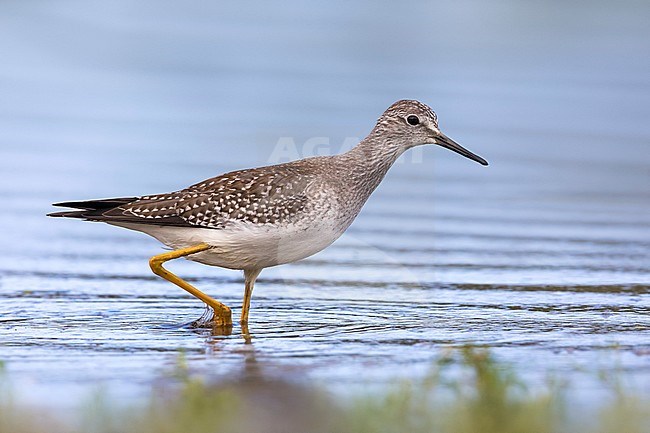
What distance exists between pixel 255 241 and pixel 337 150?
673 cm

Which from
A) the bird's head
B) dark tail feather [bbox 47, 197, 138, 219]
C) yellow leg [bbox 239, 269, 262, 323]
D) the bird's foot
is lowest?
the bird's foot

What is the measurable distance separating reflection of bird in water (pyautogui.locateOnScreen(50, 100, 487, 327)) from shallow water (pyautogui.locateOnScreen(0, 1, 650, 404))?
1.65ft

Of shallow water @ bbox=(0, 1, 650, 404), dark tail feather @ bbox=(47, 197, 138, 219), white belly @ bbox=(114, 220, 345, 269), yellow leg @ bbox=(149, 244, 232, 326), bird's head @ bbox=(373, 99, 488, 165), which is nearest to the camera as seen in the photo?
shallow water @ bbox=(0, 1, 650, 404)

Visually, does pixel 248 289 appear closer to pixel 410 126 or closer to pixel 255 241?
pixel 255 241

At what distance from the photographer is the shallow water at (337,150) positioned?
9000mm

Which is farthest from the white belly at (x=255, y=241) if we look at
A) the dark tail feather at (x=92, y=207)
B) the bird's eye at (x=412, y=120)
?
the bird's eye at (x=412, y=120)

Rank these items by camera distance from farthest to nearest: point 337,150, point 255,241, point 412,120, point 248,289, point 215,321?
point 337,150 → point 412,120 → point 248,289 → point 215,321 → point 255,241

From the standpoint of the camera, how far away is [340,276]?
12.1 meters

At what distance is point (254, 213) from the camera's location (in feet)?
33.2

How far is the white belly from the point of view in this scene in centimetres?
1001

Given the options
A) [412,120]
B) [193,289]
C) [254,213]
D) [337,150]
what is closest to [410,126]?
[412,120]

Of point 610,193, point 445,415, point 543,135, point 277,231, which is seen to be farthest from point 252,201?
point 543,135

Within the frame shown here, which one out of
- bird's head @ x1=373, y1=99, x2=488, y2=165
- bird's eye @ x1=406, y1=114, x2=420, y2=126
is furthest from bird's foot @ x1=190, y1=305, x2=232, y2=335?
bird's eye @ x1=406, y1=114, x2=420, y2=126

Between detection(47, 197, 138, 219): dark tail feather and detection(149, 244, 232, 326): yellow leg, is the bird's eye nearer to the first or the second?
detection(149, 244, 232, 326): yellow leg
